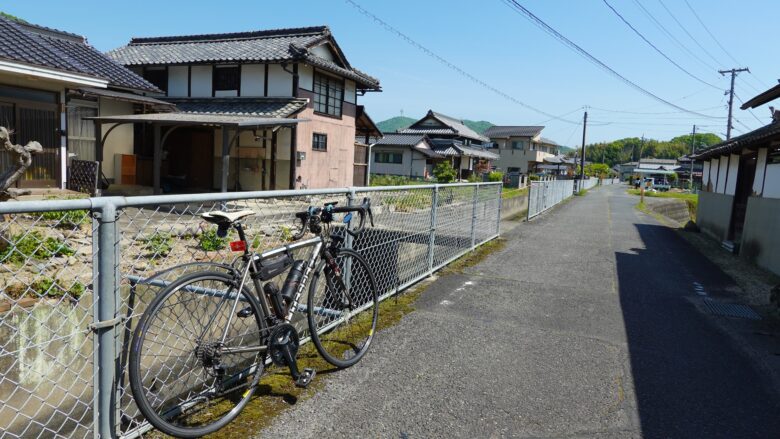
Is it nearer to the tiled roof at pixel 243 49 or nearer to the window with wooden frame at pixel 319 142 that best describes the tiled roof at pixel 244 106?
the tiled roof at pixel 243 49

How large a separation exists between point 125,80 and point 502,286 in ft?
39.3

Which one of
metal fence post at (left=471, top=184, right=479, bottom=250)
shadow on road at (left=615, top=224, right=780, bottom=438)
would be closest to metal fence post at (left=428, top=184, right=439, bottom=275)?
metal fence post at (left=471, top=184, right=479, bottom=250)

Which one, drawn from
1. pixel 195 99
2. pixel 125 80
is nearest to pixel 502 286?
pixel 125 80

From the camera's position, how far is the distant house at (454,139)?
40.3 meters

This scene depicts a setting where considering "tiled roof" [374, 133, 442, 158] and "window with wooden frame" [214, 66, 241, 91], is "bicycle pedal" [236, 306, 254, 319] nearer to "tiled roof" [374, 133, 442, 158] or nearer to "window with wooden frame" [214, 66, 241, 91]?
"window with wooden frame" [214, 66, 241, 91]

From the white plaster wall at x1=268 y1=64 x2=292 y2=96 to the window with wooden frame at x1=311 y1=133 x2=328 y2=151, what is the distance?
1869 mm

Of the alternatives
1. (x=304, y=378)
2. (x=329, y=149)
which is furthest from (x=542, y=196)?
(x=304, y=378)

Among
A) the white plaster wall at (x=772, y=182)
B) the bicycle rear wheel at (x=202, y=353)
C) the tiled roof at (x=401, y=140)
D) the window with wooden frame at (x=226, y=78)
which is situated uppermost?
the window with wooden frame at (x=226, y=78)

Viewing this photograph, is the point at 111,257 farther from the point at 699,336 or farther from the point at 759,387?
the point at 699,336

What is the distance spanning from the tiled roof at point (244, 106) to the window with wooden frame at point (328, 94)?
62.0 inches

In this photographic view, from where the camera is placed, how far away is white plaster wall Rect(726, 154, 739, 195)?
12823 mm

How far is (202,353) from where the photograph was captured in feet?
8.10

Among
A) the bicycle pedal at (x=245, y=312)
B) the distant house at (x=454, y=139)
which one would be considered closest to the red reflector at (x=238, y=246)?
the bicycle pedal at (x=245, y=312)

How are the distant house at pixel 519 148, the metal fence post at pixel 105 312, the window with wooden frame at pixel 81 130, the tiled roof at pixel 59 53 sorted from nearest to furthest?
the metal fence post at pixel 105 312 < the tiled roof at pixel 59 53 < the window with wooden frame at pixel 81 130 < the distant house at pixel 519 148
